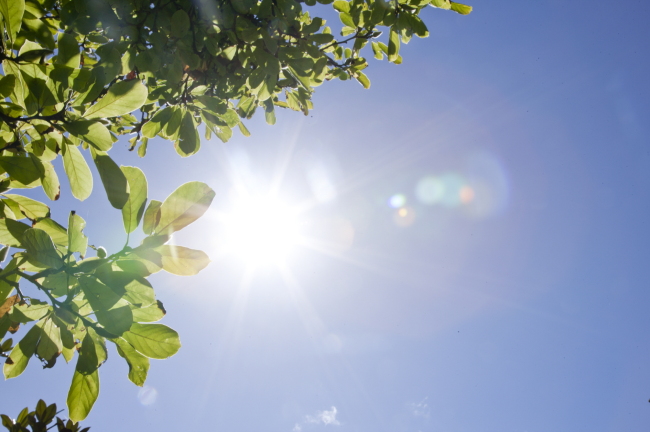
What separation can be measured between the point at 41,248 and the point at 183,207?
0.44m

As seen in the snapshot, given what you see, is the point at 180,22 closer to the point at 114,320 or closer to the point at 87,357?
the point at 114,320

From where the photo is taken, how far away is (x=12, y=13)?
42.6 inches

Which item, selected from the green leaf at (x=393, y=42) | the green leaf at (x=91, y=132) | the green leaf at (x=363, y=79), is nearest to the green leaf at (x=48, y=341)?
the green leaf at (x=91, y=132)

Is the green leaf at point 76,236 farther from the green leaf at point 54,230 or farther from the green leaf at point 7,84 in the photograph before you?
the green leaf at point 7,84

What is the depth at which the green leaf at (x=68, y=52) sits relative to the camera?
1.18 m

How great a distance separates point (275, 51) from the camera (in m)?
1.80

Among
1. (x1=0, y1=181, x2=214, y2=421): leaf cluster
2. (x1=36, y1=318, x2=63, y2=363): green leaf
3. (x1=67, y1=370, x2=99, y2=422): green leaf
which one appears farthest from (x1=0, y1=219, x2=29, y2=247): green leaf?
(x1=67, y1=370, x2=99, y2=422): green leaf

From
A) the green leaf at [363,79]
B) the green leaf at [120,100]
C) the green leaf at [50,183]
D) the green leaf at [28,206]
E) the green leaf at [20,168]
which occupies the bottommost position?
the green leaf at [20,168]

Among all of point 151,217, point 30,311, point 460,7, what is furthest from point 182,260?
point 460,7

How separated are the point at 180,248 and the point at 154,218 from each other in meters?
0.13

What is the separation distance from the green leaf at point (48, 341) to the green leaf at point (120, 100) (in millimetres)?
769

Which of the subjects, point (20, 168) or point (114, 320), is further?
point (20, 168)

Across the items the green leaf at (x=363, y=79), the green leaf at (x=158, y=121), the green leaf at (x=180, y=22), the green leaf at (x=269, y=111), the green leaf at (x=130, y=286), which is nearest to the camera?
the green leaf at (x=130, y=286)

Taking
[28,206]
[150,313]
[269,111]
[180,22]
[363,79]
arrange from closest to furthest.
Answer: [150,313], [28,206], [180,22], [363,79], [269,111]
